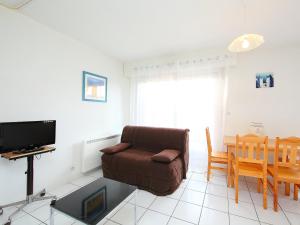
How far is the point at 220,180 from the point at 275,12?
2.67 m

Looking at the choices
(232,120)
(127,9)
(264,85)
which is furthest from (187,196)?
(127,9)

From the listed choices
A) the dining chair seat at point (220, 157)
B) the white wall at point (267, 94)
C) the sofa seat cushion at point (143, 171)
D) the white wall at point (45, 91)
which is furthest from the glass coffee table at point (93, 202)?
the white wall at point (267, 94)

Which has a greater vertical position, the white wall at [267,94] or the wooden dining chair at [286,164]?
the white wall at [267,94]

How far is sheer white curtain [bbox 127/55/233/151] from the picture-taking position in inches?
127

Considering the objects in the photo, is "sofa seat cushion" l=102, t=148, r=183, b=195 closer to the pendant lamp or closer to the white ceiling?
the pendant lamp

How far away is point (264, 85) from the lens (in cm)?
299

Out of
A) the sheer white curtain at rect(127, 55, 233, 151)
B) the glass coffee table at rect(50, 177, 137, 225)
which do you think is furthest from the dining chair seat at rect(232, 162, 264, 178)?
the glass coffee table at rect(50, 177, 137, 225)

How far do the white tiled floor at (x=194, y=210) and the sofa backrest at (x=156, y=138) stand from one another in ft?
2.57

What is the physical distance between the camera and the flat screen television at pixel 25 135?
1.80 m

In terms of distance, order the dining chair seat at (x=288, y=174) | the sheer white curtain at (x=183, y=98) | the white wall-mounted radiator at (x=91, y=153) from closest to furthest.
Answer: the dining chair seat at (x=288, y=174) < the white wall-mounted radiator at (x=91, y=153) < the sheer white curtain at (x=183, y=98)

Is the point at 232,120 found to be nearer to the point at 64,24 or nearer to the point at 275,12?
the point at 275,12

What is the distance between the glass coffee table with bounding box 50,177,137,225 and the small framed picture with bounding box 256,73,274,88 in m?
2.98

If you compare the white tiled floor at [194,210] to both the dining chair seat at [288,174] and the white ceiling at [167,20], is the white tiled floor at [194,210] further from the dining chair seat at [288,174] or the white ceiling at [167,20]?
the white ceiling at [167,20]

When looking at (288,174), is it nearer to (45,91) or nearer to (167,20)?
(167,20)
